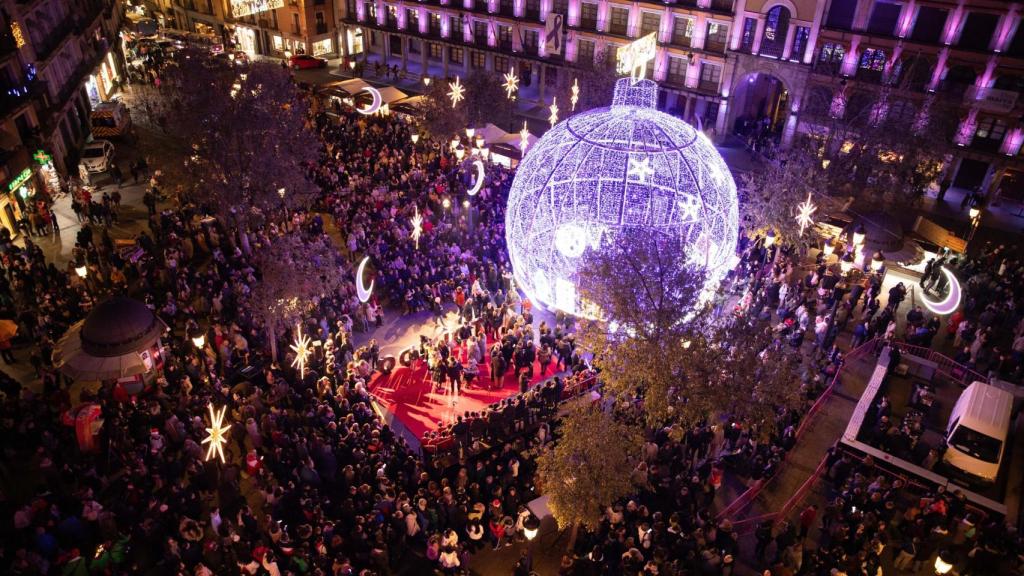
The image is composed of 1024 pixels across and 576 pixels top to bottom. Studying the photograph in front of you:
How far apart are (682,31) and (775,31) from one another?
4.95 metres

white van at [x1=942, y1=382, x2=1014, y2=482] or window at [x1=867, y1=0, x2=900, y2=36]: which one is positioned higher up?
window at [x1=867, y1=0, x2=900, y2=36]

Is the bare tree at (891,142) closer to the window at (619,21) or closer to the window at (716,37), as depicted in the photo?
the window at (716,37)

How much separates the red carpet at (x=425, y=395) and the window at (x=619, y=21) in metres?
25.7

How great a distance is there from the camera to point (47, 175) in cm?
2862

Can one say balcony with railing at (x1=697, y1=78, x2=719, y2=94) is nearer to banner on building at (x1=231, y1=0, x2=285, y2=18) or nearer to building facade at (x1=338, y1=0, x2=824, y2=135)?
building facade at (x1=338, y1=0, x2=824, y2=135)

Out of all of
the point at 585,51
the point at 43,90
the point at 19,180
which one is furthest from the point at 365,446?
the point at 585,51

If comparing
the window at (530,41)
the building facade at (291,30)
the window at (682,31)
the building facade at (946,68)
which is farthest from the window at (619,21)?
the building facade at (291,30)

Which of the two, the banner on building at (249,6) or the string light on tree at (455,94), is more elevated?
the banner on building at (249,6)

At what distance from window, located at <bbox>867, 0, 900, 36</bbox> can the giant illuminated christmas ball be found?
19.9m

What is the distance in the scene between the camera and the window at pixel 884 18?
31144mm

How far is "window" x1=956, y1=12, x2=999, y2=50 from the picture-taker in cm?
2934

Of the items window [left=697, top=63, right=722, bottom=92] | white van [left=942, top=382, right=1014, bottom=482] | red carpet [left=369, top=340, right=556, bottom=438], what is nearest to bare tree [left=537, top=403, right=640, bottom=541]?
red carpet [left=369, top=340, right=556, bottom=438]

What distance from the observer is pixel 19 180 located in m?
25.4

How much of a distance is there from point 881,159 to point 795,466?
16.8 meters
